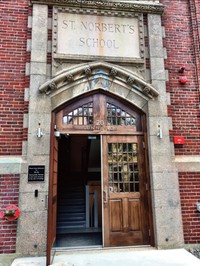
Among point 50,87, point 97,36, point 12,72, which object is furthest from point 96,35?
point 12,72

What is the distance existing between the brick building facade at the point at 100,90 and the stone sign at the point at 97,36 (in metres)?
0.04

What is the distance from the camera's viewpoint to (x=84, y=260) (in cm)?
377

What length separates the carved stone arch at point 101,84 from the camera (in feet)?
15.3

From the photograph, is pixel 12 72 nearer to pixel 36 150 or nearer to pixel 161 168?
pixel 36 150

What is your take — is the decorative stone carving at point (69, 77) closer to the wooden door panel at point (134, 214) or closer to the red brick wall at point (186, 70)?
the red brick wall at point (186, 70)

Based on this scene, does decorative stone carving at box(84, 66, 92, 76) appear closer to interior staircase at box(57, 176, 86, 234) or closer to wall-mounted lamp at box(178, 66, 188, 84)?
wall-mounted lamp at box(178, 66, 188, 84)

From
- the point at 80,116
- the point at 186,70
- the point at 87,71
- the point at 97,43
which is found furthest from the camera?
the point at 186,70

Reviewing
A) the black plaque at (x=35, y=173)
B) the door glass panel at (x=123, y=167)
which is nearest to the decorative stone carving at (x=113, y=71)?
the door glass panel at (x=123, y=167)

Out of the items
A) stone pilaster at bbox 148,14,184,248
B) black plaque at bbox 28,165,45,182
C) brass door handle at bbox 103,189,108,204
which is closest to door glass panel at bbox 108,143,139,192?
brass door handle at bbox 103,189,108,204

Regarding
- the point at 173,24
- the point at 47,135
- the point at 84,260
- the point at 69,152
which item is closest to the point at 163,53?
the point at 173,24

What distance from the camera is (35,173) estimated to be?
14.0 ft

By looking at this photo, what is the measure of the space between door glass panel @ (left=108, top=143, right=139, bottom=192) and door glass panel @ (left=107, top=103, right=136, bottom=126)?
1.53 ft

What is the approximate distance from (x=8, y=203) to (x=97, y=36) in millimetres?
3913

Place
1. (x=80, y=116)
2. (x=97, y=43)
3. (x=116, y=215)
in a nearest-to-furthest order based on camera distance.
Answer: (x=116, y=215), (x=80, y=116), (x=97, y=43)
